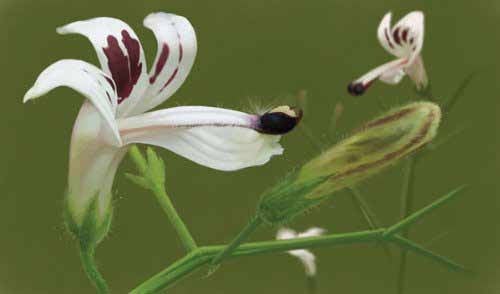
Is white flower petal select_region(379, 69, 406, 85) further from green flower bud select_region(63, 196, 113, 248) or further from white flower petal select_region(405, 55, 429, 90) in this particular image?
green flower bud select_region(63, 196, 113, 248)

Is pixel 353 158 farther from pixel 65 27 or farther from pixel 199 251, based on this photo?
pixel 65 27

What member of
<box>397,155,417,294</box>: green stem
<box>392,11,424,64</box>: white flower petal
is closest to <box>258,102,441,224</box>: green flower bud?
<box>397,155,417,294</box>: green stem

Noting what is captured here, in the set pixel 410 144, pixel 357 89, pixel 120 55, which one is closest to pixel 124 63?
pixel 120 55

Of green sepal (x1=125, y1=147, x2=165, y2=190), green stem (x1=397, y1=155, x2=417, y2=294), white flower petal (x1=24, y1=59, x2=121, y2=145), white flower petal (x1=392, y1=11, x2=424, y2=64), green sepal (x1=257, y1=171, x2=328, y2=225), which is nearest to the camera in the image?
white flower petal (x1=24, y1=59, x2=121, y2=145)

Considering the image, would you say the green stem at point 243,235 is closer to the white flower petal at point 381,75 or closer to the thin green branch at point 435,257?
the thin green branch at point 435,257

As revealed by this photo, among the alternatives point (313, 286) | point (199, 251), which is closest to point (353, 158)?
point (199, 251)

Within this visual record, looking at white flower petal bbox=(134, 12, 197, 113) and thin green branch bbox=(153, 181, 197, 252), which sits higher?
white flower petal bbox=(134, 12, 197, 113)

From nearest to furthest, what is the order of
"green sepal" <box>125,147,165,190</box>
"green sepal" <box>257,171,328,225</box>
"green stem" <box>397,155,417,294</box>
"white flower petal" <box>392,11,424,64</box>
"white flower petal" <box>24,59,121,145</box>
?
Result: 1. "white flower petal" <box>24,59,121,145</box>
2. "green sepal" <box>257,171,328,225</box>
3. "green sepal" <box>125,147,165,190</box>
4. "green stem" <box>397,155,417,294</box>
5. "white flower petal" <box>392,11,424,64</box>

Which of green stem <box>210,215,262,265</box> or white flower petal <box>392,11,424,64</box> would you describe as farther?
white flower petal <box>392,11,424,64</box>
